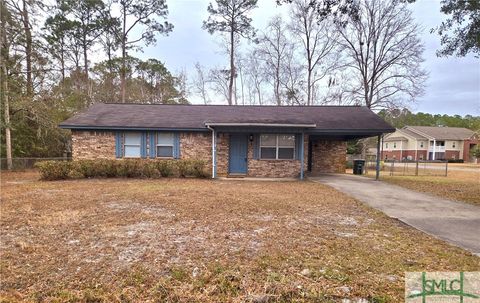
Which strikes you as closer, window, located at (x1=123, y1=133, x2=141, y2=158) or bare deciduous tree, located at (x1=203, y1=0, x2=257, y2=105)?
window, located at (x1=123, y1=133, x2=141, y2=158)

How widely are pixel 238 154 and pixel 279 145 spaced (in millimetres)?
2084

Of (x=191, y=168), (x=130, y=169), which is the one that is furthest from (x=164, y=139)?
(x=191, y=168)

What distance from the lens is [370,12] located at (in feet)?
76.0

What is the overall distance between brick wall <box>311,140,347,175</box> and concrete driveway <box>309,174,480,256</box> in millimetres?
5848

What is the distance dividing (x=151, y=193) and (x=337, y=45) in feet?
75.4

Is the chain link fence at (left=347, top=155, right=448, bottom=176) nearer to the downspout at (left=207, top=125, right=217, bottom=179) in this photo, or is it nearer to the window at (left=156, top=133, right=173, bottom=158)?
the downspout at (left=207, top=125, right=217, bottom=179)

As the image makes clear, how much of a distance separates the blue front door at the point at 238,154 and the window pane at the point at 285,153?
1691mm

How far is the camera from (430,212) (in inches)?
254

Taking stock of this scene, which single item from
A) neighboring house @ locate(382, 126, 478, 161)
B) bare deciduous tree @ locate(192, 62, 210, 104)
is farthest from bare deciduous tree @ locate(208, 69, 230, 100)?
neighboring house @ locate(382, 126, 478, 161)

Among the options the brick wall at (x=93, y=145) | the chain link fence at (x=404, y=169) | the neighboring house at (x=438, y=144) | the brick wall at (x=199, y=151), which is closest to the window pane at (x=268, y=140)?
the brick wall at (x=199, y=151)

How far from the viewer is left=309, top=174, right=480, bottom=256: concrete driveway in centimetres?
475

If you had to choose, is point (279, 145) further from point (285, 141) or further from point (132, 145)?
point (132, 145)

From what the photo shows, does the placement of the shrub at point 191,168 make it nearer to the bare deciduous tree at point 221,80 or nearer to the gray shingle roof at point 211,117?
the gray shingle roof at point 211,117

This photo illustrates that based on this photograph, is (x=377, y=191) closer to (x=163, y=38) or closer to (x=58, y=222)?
(x=58, y=222)
